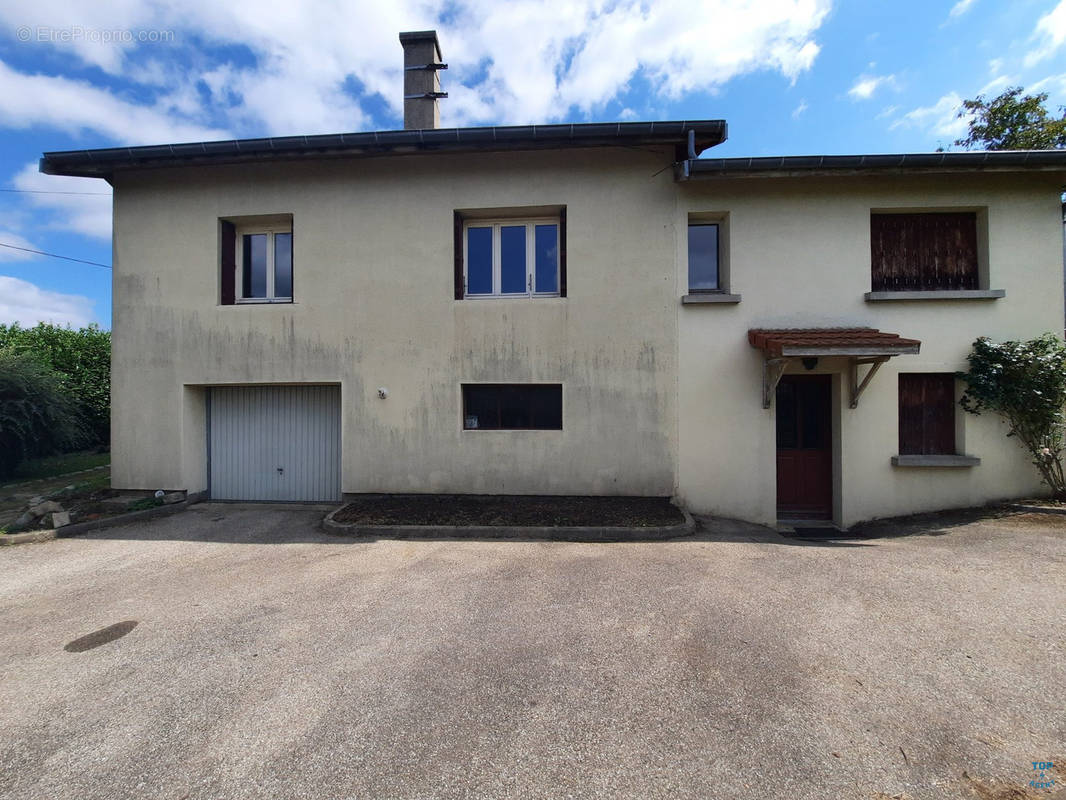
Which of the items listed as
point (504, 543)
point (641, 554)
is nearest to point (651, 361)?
point (641, 554)

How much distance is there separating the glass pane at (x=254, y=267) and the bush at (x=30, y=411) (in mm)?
5052

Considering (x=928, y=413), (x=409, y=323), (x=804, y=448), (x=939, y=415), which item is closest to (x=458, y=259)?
(x=409, y=323)

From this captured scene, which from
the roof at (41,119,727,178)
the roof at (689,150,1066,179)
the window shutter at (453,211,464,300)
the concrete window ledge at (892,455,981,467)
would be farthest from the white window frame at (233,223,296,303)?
the concrete window ledge at (892,455,981,467)

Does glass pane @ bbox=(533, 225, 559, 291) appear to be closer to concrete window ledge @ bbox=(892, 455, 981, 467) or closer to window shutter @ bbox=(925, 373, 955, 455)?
concrete window ledge @ bbox=(892, 455, 981, 467)

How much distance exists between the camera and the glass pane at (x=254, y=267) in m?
7.82

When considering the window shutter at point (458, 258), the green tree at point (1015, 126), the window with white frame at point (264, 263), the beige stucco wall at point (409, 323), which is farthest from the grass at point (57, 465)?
the green tree at point (1015, 126)

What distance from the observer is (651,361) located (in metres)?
6.95

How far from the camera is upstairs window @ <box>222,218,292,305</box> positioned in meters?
7.69

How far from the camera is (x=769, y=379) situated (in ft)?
21.8

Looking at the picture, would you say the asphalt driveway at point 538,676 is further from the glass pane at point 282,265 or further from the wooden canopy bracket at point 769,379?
the glass pane at point 282,265

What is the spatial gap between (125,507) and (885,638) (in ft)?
31.5

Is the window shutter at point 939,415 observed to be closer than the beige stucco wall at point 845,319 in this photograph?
No

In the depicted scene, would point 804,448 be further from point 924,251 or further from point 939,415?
point 924,251

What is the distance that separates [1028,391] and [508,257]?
7.84m
